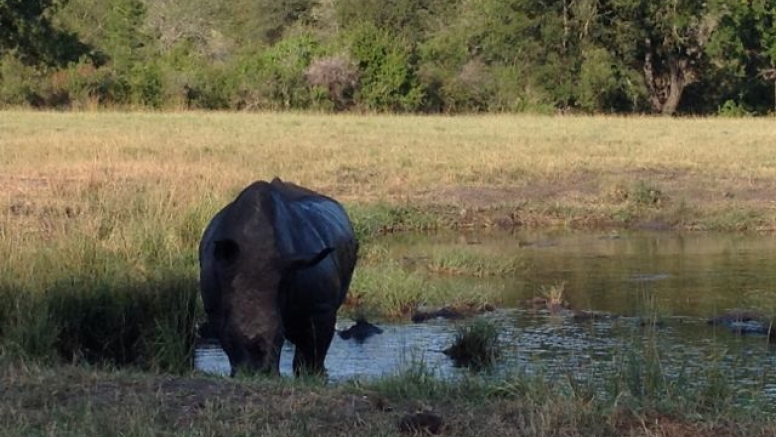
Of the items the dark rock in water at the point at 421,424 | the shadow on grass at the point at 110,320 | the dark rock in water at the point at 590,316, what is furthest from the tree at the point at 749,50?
A: the dark rock in water at the point at 421,424

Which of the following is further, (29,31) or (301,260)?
(29,31)

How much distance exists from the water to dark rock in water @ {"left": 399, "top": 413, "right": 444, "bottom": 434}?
1.93 meters

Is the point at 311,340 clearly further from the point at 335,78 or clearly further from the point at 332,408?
the point at 335,78

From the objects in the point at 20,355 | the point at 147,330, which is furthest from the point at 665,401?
the point at 147,330

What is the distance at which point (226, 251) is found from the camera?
23.2 feet

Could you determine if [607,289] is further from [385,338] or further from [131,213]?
[131,213]

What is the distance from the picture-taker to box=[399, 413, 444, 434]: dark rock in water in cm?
557

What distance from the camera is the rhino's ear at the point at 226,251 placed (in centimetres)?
703

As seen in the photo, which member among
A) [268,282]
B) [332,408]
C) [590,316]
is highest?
[268,282]

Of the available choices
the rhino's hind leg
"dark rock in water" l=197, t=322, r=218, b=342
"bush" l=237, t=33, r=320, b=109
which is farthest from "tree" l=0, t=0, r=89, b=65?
the rhino's hind leg

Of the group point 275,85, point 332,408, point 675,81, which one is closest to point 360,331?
point 332,408

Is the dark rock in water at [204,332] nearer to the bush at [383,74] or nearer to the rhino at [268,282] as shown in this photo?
the rhino at [268,282]

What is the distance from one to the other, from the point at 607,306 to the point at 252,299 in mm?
5809

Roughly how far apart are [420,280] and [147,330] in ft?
13.1
